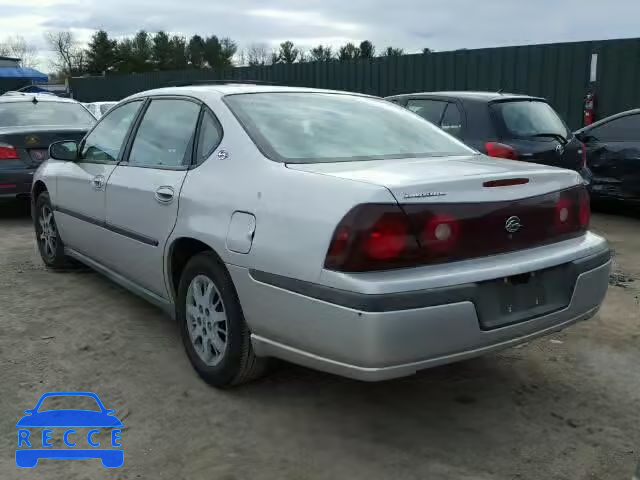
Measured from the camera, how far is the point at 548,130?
700 centimetres

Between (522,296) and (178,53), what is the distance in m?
64.4

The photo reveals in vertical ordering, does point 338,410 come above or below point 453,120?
below

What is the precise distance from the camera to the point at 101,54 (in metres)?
62.0

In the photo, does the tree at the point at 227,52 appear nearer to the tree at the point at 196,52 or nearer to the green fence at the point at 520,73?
the tree at the point at 196,52

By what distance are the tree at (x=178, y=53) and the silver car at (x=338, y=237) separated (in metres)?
61.0

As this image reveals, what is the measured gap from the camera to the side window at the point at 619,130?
25.0ft

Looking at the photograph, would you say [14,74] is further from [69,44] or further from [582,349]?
[69,44]

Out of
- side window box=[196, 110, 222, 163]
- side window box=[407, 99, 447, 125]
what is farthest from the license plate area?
side window box=[407, 99, 447, 125]

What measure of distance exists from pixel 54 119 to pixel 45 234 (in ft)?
11.1

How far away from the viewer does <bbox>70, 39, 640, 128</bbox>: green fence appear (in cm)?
1129

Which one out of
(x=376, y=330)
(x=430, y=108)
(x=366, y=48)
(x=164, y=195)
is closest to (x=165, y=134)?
(x=164, y=195)

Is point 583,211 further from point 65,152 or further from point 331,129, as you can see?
point 65,152

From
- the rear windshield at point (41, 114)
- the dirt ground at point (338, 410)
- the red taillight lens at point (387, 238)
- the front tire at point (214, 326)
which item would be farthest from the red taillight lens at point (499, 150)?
the rear windshield at point (41, 114)

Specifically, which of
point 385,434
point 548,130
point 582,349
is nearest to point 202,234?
point 385,434
